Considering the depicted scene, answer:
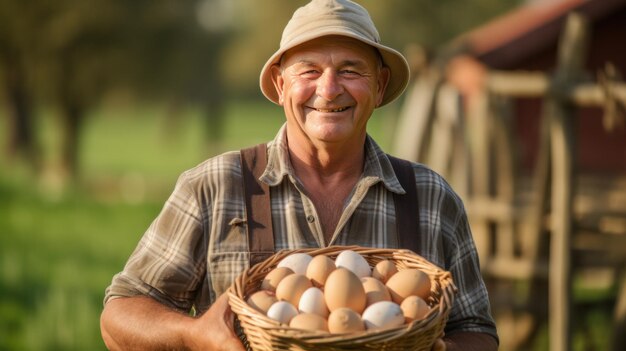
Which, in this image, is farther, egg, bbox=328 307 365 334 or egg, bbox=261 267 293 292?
egg, bbox=261 267 293 292

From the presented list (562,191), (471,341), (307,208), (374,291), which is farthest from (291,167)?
(562,191)

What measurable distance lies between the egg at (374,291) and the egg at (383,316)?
0.06 meters

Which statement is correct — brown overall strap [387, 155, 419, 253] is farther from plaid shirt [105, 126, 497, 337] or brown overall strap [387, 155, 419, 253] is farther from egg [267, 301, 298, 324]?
egg [267, 301, 298, 324]

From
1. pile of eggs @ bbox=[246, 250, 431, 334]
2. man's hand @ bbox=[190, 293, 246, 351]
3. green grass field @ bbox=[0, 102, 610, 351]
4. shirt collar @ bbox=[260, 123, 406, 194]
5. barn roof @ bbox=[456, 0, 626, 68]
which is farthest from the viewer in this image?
barn roof @ bbox=[456, 0, 626, 68]

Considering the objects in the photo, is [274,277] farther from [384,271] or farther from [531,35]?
[531,35]

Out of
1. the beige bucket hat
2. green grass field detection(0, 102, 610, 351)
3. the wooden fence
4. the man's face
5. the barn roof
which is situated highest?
the barn roof

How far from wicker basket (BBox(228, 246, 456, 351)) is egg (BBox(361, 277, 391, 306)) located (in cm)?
14

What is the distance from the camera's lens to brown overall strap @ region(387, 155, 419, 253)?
319 centimetres

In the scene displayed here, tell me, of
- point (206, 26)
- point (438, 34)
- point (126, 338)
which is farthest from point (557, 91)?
point (438, 34)

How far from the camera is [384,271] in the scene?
9.54ft

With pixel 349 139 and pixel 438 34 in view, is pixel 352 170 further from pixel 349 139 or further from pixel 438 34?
pixel 438 34

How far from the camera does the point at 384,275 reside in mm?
→ 2908

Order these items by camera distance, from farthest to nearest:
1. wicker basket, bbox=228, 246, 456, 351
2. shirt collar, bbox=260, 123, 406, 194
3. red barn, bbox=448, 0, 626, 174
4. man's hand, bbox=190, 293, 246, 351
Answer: red barn, bbox=448, 0, 626, 174 < shirt collar, bbox=260, 123, 406, 194 < man's hand, bbox=190, 293, 246, 351 < wicker basket, bbox=228, 246, 456, 351

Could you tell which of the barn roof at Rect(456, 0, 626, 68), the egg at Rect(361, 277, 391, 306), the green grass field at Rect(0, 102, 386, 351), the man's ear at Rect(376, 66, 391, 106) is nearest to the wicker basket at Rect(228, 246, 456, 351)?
the egg at Rect(361, 277, 391, 306)
